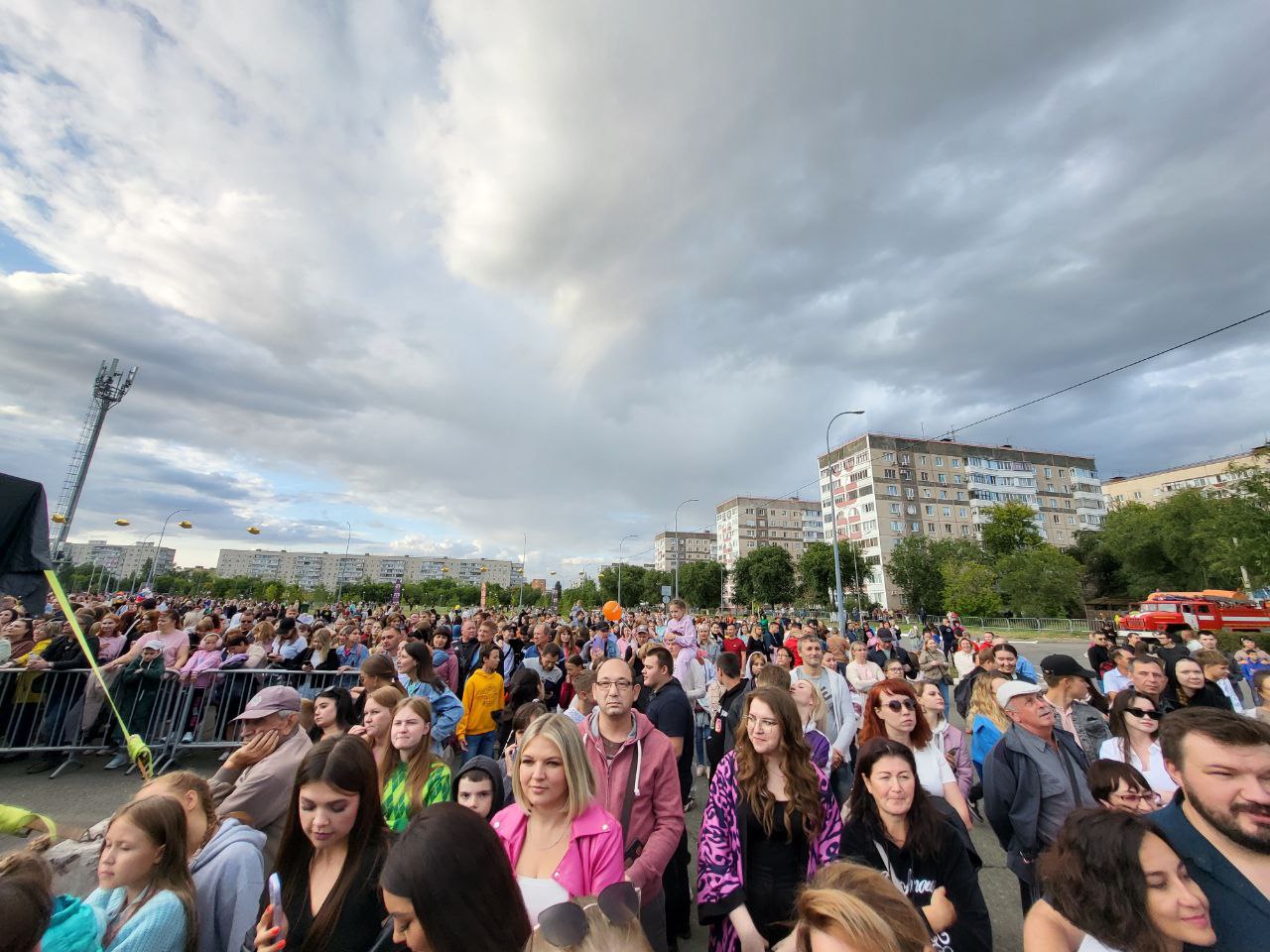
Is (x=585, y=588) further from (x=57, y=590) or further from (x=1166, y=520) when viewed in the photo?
(x=57, y=590)

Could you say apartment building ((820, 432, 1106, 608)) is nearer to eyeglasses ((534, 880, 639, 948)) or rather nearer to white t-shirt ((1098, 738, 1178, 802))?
white t-shirt ((1098, 738, 1178, 802))

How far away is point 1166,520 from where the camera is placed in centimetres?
5650

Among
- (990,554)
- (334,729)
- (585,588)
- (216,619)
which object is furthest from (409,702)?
(585,588)

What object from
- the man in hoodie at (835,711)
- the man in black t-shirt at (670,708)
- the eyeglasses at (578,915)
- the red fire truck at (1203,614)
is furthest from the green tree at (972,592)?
the eyeglasses at (578,915)

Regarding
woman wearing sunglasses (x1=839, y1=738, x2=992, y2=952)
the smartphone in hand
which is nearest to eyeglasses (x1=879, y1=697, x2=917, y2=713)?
woman wearing sunglasses (x1=839, y1=738, x2=992, y2=952)

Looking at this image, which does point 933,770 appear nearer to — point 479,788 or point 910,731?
point 910,731

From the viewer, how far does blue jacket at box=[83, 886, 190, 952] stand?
6.32 ft

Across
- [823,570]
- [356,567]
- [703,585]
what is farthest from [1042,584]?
[356,567]

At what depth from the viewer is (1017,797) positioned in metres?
3.25

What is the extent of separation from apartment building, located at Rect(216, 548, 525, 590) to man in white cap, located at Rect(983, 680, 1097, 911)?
182831 mm

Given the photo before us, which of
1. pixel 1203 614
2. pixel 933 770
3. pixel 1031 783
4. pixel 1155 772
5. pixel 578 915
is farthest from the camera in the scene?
pixel 1203 614

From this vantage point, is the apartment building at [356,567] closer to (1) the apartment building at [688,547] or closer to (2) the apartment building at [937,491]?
(1) the apartment building at [688,547]

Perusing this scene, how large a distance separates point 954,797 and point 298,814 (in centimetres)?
393

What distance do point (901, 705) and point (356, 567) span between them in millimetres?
204088
